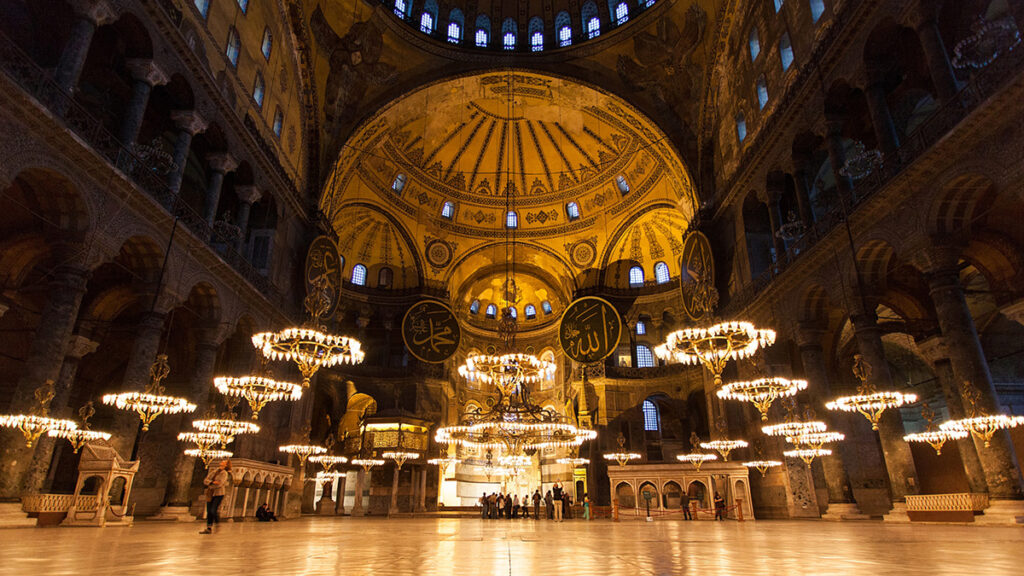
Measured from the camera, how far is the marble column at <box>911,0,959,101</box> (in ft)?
27.9

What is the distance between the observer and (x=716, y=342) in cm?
913

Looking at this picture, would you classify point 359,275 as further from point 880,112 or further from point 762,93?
point 880,112

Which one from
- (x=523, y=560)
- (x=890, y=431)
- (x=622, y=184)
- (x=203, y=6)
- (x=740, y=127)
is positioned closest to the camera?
(x=523, y=560)

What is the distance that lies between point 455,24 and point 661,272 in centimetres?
1333

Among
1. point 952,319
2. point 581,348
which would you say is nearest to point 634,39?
point 581,348

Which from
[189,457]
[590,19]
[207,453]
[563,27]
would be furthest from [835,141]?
[189,457]

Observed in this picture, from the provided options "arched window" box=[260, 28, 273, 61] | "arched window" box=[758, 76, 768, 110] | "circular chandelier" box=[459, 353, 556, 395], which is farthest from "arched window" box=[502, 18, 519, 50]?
"circular chandelier" box=[459, 353, 556, 395]

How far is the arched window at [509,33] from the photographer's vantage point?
21.2 metres

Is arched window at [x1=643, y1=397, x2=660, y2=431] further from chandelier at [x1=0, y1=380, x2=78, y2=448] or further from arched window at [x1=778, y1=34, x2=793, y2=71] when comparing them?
chandelier at [x1=0, y1=380, x2=78, y2=448]

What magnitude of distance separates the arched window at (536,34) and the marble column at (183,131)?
13319mm

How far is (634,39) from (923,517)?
16.3 m

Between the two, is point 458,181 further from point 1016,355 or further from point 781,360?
point 1016,355

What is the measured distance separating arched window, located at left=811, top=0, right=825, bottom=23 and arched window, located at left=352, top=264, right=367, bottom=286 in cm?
1856

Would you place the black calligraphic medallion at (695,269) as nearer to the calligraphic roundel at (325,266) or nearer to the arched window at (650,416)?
the arched window at (650,416)
